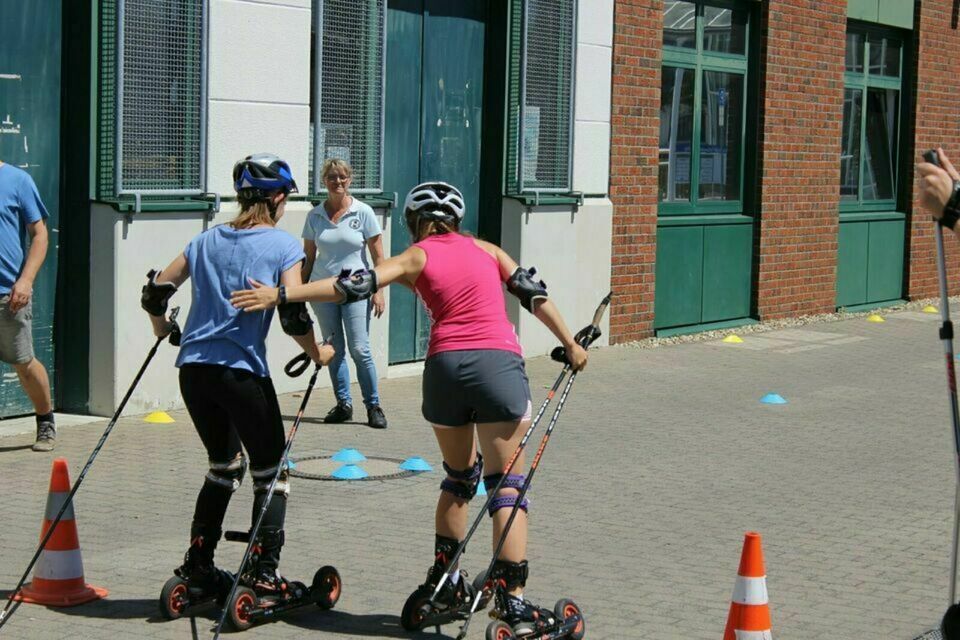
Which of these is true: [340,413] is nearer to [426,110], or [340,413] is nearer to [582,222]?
[426,110]

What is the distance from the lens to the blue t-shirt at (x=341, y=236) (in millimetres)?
10453

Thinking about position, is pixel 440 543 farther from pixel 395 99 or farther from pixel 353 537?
pixel 395 99

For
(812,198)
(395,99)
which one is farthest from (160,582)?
Answer: (812,198)

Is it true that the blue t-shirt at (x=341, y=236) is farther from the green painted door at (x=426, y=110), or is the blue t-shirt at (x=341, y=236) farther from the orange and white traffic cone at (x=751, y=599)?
the orange and white traffic cone at (x=751, y=599)

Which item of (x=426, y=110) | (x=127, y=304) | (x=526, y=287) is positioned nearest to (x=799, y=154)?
(x=426, y=110)

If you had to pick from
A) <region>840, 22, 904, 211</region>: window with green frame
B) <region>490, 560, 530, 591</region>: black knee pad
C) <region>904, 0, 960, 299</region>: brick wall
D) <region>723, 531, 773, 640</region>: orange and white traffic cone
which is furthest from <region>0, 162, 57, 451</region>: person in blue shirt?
<region>904, 0, 960, 299</region>: brick wall

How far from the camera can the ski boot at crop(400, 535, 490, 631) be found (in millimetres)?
6031

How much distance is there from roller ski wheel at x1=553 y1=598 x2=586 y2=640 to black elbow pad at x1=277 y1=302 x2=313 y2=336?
1420 millimetres

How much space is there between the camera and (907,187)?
67.5ft

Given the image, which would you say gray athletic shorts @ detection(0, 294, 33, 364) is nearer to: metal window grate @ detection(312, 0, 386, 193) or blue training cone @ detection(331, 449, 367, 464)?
blue training cone @ detection(331, 449, 367, 464)

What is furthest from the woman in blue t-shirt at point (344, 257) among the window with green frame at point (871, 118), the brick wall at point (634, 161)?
the window with green frame at point (871, 118)

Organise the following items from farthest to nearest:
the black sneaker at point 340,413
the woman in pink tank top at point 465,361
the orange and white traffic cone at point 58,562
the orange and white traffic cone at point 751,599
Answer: the black sneaker at point 340,413
the orange and white traffic cone at point 58,562
the woman in pink tank top at point 465,361
the orange and white traffic cone at point 751,599

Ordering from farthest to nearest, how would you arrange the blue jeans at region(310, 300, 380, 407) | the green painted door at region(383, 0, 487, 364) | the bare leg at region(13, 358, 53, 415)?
the green painted door at region(383, 0, 487, 364)
the blue jeans at region(310, 300, 380, 407)
the bare leg at region(13, 358, 53, 415)

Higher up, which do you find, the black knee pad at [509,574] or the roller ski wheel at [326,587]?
the black knee pad at [509,574]
